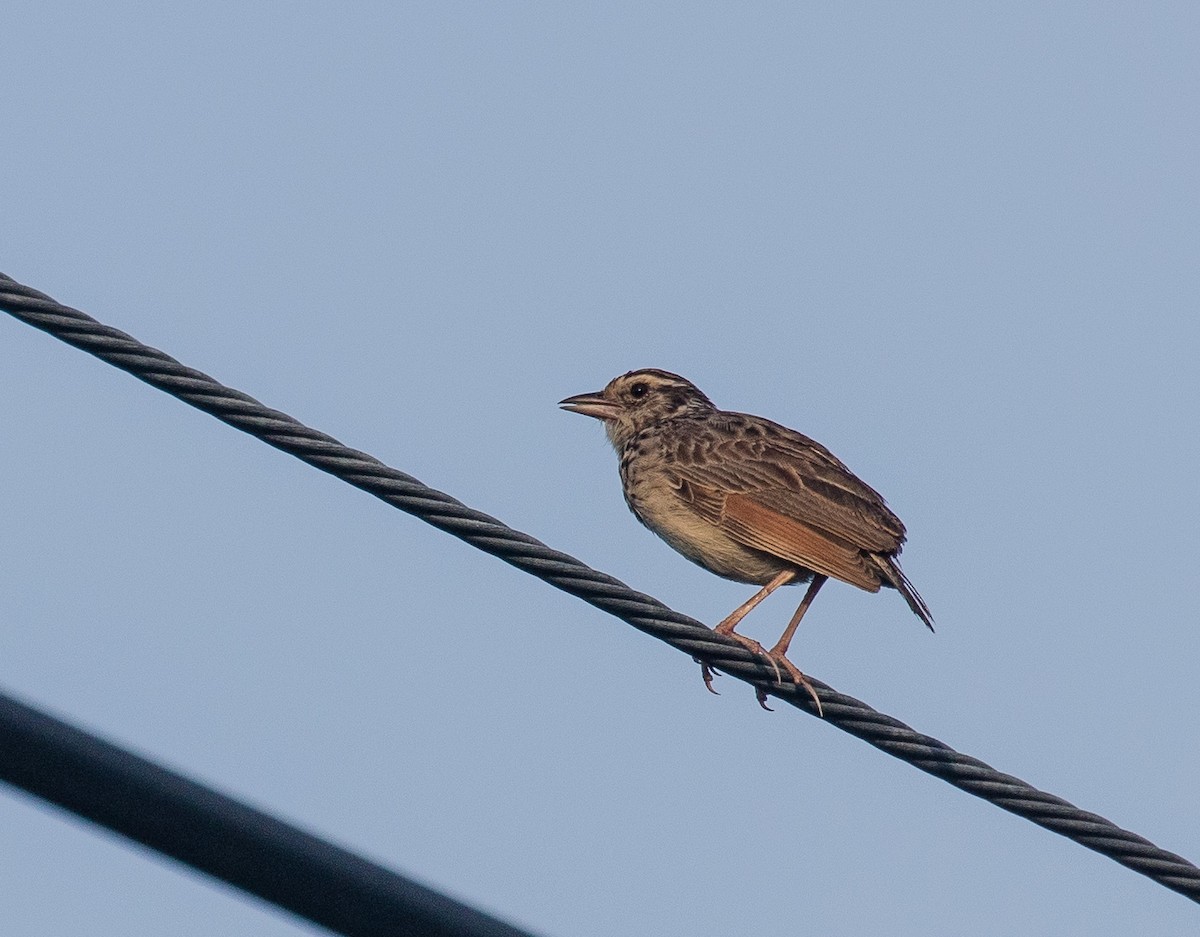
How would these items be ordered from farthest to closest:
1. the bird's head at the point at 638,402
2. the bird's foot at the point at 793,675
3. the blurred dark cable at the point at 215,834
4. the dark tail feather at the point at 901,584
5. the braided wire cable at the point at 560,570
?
the bird's head at the point at 638,402, the dark tail feather at the point at 901,584, the bird's foot at the point at 793,675, the braided wire cable at the point at 560,570, the blurred dark cable at the point at 215,834

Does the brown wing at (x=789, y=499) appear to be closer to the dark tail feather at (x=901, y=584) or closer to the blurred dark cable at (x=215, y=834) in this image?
the dark tail feather at (x=901, y=584)

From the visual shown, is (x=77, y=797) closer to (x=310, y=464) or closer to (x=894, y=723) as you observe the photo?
(x=310, y=464)

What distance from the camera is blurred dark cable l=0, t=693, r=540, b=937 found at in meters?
3.90

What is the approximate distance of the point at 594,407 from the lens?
14.0 metres

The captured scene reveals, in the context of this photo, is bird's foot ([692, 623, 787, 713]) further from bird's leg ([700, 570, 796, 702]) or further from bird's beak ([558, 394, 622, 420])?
bird's beak ([558, 394, 622, 420])

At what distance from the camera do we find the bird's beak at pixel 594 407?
1396 centimetres

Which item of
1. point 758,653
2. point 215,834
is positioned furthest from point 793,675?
point 215,834

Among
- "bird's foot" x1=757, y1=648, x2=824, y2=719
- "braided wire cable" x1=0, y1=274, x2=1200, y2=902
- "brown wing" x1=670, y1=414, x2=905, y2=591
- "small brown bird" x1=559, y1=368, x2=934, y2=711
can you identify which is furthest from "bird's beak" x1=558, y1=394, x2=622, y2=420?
"braided wire cable" x1=0, y1=274, x2=1200, y2=902

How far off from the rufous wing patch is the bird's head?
87.8 inches

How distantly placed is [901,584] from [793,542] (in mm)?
687

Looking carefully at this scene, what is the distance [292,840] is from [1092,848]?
12.9 feet

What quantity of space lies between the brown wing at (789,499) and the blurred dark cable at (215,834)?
22.6 ft

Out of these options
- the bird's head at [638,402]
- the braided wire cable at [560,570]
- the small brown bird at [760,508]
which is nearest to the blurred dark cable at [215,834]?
the braided wire cable at [560,570]

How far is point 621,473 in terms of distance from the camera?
12.9 m
